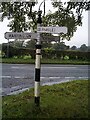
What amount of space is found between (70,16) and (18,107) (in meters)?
2.75

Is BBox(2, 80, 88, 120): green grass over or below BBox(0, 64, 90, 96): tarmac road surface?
below

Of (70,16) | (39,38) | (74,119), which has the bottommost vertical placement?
(74,119)

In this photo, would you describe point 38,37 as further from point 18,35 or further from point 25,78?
point 25,78

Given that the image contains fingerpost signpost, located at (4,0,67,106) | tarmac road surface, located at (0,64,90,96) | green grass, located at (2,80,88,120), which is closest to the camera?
green grass, located at (2,80,88,120)

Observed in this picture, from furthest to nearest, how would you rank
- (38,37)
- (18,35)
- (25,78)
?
1. (25,78)
2. (18,35)
3. (38,37)

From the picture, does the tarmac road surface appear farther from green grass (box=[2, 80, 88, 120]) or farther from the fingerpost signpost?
the fingerpost signpost

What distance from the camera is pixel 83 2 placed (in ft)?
25.3

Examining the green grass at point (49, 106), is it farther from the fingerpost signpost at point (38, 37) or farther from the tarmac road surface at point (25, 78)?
the tarmac road surface at point (25, 78)

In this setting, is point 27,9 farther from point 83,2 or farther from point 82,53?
point 82,53

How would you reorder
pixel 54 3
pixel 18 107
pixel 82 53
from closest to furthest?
pixel 18 107
pixel 54 3
pixel 82 53

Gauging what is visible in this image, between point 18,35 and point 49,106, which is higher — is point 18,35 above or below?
above

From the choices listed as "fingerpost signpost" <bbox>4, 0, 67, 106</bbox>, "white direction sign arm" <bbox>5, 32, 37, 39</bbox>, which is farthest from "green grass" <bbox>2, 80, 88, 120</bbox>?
"white direction sign arm" <bbox>5, 32, 37, 39</bbox>

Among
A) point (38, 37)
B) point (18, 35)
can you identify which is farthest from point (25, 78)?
point (38, 37)

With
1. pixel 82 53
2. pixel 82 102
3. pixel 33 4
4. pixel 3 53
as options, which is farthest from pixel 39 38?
pixel 82 53
